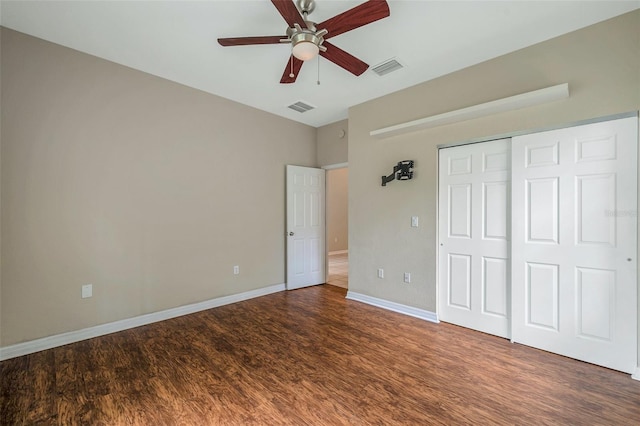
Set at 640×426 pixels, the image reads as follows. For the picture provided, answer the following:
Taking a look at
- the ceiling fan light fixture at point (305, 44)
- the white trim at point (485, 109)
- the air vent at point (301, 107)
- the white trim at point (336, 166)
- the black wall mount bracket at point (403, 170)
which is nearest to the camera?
the ceiling fan light fixture at point (305, 44)

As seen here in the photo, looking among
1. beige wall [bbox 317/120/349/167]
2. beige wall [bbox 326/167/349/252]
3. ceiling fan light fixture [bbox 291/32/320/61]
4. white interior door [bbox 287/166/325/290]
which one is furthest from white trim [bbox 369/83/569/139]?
beige wall [bbox 326/167/349/252]

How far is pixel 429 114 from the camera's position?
3.25 metres

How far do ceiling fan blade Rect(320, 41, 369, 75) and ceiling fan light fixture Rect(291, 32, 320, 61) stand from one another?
0.58 feet

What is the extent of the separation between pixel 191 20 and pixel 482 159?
311 cm

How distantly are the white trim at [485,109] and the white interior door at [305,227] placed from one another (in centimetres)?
165

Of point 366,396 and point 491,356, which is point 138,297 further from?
point 491,356

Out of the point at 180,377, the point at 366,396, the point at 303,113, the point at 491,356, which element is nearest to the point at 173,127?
the point at 303,113

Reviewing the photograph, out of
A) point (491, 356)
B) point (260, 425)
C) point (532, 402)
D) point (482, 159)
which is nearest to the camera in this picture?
point (260, 425)

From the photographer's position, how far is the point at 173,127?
3.40 meters

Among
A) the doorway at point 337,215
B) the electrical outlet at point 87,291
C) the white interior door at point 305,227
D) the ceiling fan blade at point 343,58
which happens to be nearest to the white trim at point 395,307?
the white interior door at point 305,227

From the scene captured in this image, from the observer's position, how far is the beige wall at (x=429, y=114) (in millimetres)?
2240

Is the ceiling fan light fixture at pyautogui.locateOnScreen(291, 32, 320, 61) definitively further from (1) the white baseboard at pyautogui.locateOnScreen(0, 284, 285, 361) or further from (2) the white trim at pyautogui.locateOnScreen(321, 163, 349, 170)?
(1) the white baseboard at pyautogui.locateOnScreen(0, 284, 285, 361)

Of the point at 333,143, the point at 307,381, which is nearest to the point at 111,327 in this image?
the point at 307,381

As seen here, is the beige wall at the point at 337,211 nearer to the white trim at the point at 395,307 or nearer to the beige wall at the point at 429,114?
the beige wall at the point at 429,114
